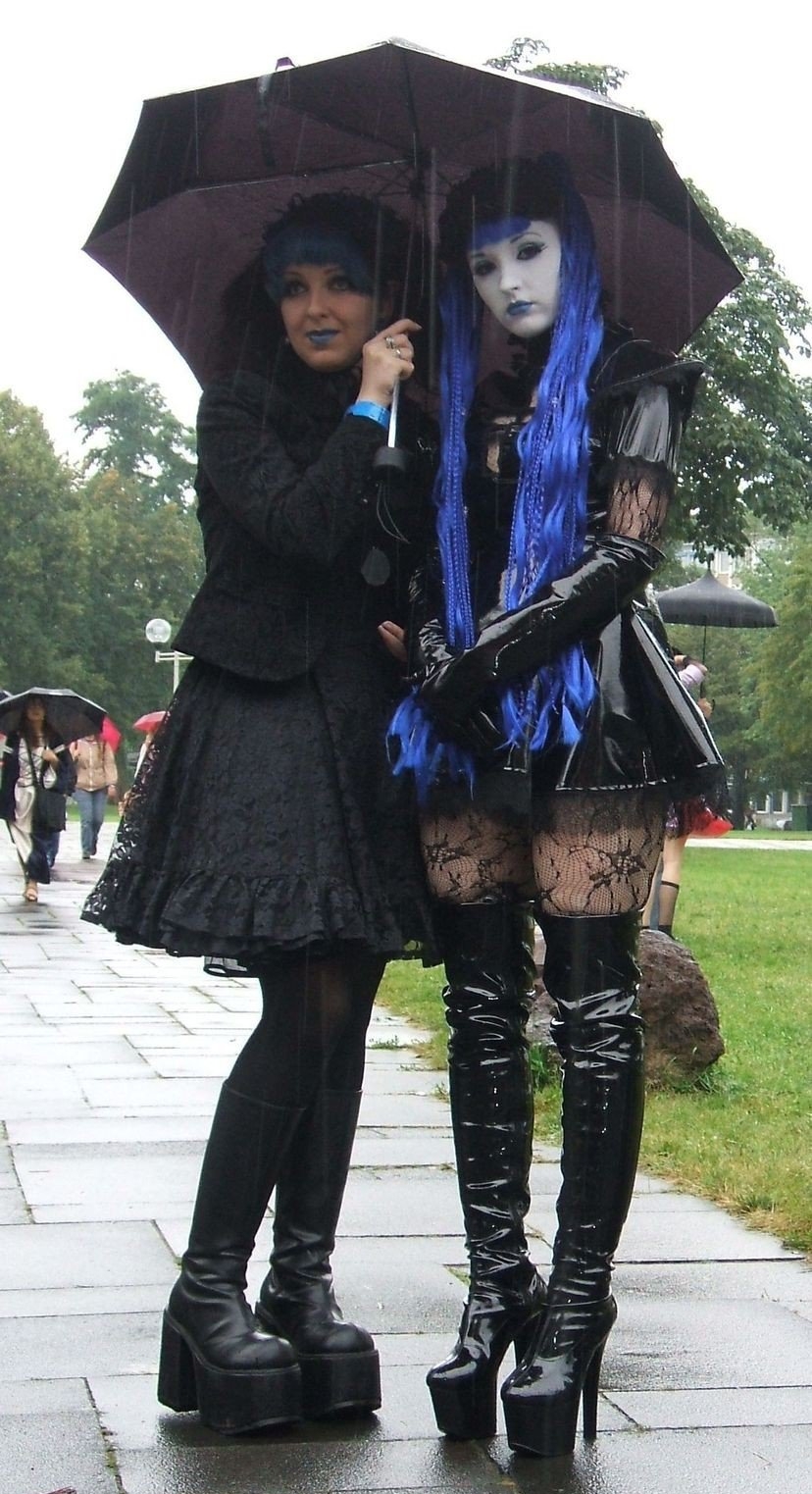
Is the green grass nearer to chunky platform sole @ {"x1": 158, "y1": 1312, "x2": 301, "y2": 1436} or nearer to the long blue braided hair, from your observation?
chunky platform sole @ {"x1": 158, "y1": 1312, "x2": 301, "y2": 1436}

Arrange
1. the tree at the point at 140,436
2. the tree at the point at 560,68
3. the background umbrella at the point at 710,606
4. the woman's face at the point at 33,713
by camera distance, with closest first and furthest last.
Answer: the woman's face at the point at 33,713 → the background umbrella at the point at 710,606 → the tree at the point at 560,68 → the tree at the point at 140,436

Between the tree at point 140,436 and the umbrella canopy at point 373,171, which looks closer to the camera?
the umbrella canopy at point 373,171

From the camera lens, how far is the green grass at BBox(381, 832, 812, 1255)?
4.86 m

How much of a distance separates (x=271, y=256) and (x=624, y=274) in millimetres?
594

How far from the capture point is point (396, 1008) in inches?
360

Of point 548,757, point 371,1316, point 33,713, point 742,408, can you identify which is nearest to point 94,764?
point 33,713

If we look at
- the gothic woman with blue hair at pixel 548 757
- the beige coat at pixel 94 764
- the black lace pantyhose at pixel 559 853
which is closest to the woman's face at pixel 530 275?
the gothic woman with blue hair at pixel 548 757

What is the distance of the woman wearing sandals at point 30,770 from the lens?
52.4ft

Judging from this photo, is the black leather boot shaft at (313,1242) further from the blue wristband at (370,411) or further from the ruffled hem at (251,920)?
the blue wristband at (370,411)

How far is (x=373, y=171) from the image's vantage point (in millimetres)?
3189

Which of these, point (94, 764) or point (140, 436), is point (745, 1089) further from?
point (140, 436)

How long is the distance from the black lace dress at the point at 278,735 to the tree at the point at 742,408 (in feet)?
62.4

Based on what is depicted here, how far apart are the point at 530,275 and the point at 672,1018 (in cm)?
373

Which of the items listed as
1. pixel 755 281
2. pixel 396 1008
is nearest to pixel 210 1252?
pixel 396 1008
